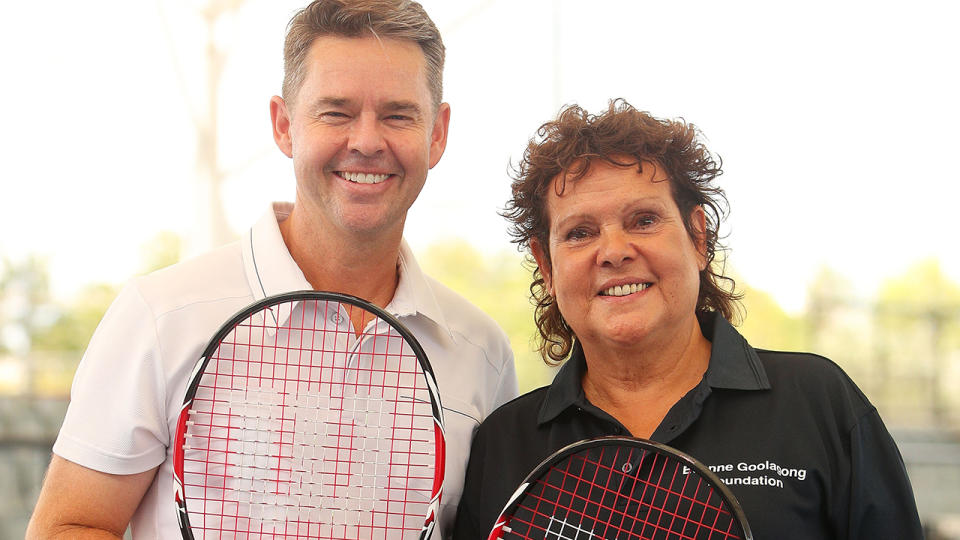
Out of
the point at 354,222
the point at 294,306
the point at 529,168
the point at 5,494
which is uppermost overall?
the point at 529,168

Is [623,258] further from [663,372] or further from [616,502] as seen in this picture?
[616,502]

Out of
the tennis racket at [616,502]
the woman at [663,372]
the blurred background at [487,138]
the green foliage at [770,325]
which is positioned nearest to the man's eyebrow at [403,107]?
the woman at [663,372]

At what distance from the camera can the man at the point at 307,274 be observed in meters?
1.43

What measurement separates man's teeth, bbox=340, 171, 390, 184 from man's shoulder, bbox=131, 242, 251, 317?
0.75 ft

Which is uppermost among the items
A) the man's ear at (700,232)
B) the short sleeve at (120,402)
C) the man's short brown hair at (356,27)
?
the man's short brown hair at (356,27)

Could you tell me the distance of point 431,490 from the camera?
153cm

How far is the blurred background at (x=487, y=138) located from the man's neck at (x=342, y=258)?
2729mm

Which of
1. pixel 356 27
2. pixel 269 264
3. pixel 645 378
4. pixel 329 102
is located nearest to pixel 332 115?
pixel 329 102

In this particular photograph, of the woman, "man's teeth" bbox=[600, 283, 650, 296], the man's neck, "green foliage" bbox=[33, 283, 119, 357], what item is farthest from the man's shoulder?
"green foliage" bbox=[33, 283, 119, 357]

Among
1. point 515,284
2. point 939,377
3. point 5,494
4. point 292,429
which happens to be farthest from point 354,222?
point 939,377

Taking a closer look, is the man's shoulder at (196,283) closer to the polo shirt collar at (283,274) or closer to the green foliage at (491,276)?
the polo shirt collar at (283,274)

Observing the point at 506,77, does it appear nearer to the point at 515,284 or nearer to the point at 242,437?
the point at 515,284

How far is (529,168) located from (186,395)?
633 mm

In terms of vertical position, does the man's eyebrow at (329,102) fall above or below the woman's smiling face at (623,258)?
above
